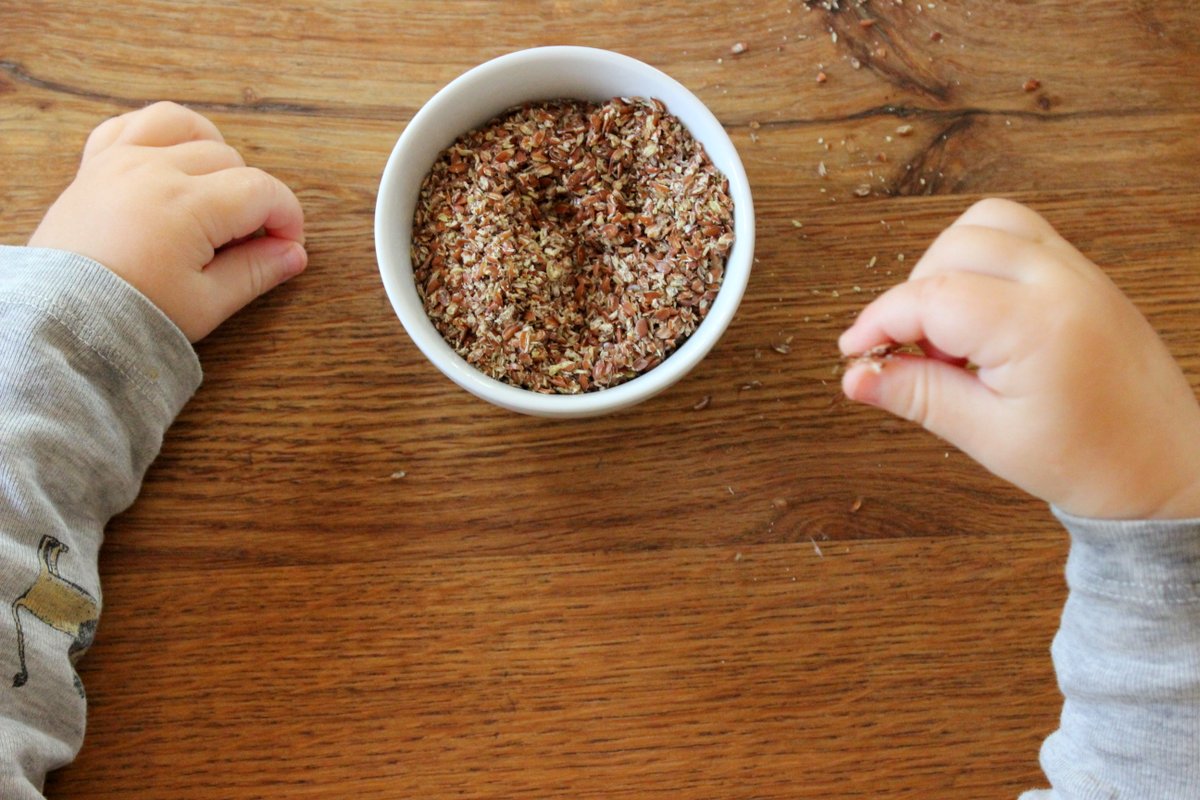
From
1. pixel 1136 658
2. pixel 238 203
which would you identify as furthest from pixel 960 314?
pixel 238 203

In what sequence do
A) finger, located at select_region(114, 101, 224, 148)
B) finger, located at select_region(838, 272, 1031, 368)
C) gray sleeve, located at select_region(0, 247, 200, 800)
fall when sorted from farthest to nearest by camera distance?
finger, located at select_region(114, 101, 224, 148) → gray sleeve, located at select_region(0, 247, 200, 800) → finger, located at select_region(838, 272, 1031, 368)

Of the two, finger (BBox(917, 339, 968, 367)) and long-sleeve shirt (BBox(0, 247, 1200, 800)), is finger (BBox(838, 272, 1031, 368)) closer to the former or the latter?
finger (BBox(917, 339, 968, 367))

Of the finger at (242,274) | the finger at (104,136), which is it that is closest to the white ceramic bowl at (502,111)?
the finger at (242,274)

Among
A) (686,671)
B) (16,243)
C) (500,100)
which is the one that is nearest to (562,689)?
(686,671)

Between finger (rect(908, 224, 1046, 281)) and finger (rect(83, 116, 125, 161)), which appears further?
finger (rect(83, 116, 125, 161))

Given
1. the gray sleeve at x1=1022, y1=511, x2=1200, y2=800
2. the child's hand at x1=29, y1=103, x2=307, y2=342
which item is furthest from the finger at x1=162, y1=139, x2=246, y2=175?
the gray sleeve at x1=1022, y1=511, x2=1200, y2=800

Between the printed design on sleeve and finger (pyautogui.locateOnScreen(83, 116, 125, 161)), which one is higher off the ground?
finger (pyautogui.locateOnScreen(83, 116, 125, 161))

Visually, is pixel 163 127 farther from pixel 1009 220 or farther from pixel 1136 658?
pixel 1136 658
